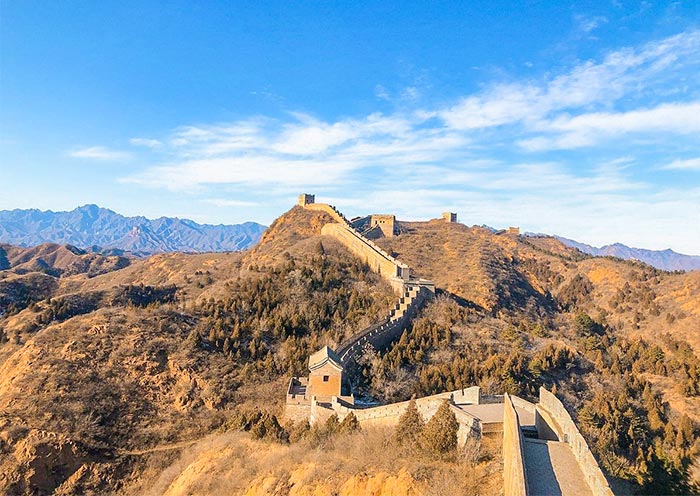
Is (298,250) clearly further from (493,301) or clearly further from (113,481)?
(113,481)

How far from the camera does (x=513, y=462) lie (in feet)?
44.4

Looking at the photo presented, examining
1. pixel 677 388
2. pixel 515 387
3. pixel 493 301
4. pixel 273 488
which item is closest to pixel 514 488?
pixel 273 488

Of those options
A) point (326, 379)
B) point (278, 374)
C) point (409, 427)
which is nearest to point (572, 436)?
point (409, 427)

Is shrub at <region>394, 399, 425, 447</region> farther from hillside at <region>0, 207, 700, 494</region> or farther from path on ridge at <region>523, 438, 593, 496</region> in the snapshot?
path on ridge at <region>523, 438, 593, 496</region>

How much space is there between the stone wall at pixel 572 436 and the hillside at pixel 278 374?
267cm

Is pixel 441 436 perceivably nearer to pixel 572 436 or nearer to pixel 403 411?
pixel 403 411

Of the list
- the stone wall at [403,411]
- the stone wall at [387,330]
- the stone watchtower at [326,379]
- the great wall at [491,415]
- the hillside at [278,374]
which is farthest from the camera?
the stone wall at [387,330]

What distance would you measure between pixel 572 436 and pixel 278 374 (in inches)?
854

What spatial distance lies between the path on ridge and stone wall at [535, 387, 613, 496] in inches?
8.8

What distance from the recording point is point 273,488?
19.7 meters

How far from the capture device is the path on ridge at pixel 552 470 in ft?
43.3

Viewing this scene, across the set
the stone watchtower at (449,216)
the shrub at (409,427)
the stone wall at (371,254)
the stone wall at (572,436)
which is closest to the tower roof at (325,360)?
the shrub at (409,427)

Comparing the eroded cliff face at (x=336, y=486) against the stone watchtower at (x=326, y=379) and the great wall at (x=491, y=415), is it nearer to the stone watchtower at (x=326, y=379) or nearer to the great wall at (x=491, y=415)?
the great wall at (x=491, y=415)

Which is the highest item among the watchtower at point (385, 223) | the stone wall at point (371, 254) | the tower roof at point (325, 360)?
the watchtower at point (385, 223)
